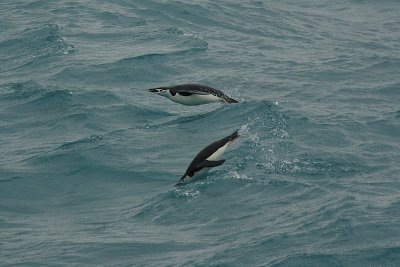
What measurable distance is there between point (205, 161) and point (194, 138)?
11.3 feet

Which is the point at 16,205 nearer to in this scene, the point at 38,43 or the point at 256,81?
the point at 256,81

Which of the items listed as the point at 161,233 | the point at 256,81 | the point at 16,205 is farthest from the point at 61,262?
the point at 256,81

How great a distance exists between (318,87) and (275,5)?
39.8 feet

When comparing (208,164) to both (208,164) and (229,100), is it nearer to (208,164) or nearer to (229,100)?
(208,164)

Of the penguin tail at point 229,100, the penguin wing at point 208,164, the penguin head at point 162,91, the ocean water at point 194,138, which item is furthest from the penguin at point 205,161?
the penguin head at point 162,91

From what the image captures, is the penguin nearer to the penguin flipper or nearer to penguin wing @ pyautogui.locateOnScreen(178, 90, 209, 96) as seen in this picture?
the penguin flipper

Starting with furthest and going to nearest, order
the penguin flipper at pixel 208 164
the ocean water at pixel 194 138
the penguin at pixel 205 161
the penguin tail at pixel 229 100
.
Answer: the penguin tail at pixel 229 100 → the penguin at pixel 205 161 → the penguin flipper at pixel 208 164 → the ocean water at pixel 194 138

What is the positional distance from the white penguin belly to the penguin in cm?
383

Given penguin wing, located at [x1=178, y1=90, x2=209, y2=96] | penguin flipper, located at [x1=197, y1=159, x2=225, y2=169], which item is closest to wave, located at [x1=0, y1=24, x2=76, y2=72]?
penguin wing, located at [x1=178, y1=90, x2=209, y2=96]

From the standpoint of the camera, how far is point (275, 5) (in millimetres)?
34906

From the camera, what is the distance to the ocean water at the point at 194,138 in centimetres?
1380

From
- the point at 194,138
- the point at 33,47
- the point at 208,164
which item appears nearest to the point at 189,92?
the point at 194,138

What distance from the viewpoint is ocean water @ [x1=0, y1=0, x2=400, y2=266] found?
1380cm

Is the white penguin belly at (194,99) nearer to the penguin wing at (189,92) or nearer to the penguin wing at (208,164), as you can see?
the penguin wing at (189,92)
